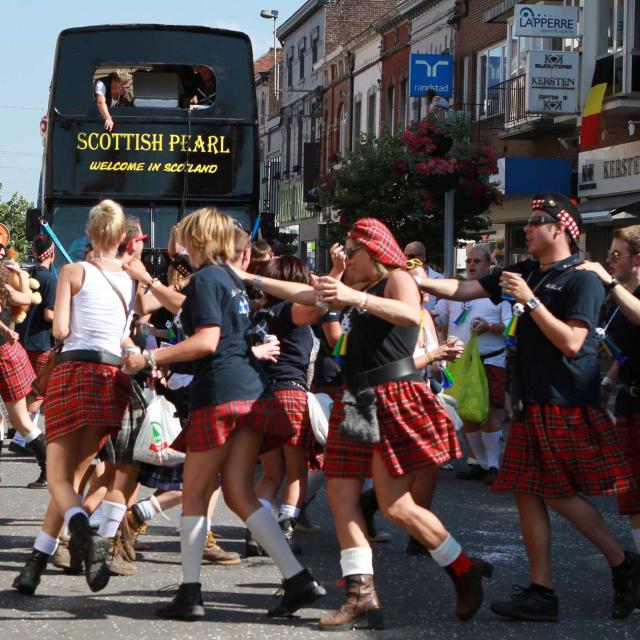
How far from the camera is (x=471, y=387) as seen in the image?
451 inches

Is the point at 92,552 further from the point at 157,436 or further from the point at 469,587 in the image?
the point at 469,587

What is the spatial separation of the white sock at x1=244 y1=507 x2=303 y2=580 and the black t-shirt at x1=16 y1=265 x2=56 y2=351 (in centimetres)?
657

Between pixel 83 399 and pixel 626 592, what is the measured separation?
272cm

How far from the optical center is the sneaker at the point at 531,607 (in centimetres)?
637

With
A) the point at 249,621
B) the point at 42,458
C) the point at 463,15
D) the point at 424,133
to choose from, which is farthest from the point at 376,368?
the point at 463,15

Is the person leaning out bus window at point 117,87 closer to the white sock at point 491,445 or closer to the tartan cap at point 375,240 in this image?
the white sock at point 491,445

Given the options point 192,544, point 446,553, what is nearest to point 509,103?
point 446,553

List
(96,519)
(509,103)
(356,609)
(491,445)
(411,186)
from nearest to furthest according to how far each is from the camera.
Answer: (356,609) < (96,519) < (491,445) < (411,186) < (509,103)

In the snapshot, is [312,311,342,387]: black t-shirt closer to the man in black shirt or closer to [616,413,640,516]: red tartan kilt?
[616,413,640,516]: red tartan kilt

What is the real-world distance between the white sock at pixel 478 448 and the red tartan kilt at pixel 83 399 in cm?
529

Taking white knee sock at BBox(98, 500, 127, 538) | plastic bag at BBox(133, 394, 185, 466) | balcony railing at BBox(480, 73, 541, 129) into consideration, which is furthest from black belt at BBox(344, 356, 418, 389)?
balcony railing at BBox(480, 73, 541, 129)

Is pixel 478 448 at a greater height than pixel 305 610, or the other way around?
pixel 478 448

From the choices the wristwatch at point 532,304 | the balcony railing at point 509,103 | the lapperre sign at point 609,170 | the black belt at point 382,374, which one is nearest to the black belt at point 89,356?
the black belt at point 382,374

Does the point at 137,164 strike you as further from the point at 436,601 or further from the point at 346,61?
the point at 346,61
